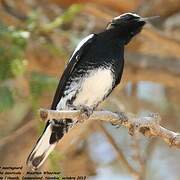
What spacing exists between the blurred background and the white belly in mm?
249

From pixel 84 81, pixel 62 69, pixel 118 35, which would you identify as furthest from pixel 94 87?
pixel 62 69

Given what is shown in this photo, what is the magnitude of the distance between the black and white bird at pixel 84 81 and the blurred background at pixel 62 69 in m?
0.10

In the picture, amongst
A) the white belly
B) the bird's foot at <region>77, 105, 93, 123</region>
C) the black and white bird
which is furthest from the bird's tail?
→ the bird's foot at <region>77, 105, 93, 123</region>

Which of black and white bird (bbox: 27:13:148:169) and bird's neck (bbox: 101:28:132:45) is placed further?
bird's neck (bbox: 101:28:132:45)

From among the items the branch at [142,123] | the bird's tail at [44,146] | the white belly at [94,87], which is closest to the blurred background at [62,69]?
the bird's tail at [44,146]

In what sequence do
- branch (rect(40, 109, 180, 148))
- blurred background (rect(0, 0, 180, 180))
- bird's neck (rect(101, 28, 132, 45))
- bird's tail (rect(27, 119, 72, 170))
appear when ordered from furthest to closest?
blurred background (rect(0, 0, 180, 180)), bird's neck (rect(101, 28, 132, 45)), bird's tail (rect(27, 119, 72, 170)), branch (rect(40, 109, 180, 148))

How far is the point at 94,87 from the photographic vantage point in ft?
10.3

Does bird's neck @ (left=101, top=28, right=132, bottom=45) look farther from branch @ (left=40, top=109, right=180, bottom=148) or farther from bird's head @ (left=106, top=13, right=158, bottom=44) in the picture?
branch @ (left=40, top=109, right=180, bottom=148)

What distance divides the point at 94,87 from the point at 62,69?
1.26 metres

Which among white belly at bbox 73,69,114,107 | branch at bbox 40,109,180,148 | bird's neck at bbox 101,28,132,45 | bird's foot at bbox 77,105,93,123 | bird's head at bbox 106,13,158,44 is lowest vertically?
branch at bbox 40,109,180,148

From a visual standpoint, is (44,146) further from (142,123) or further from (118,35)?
(118,35)

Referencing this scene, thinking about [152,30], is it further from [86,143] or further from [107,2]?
[86,143]

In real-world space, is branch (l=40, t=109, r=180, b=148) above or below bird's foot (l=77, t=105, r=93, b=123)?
below

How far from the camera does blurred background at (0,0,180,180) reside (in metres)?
3.48
